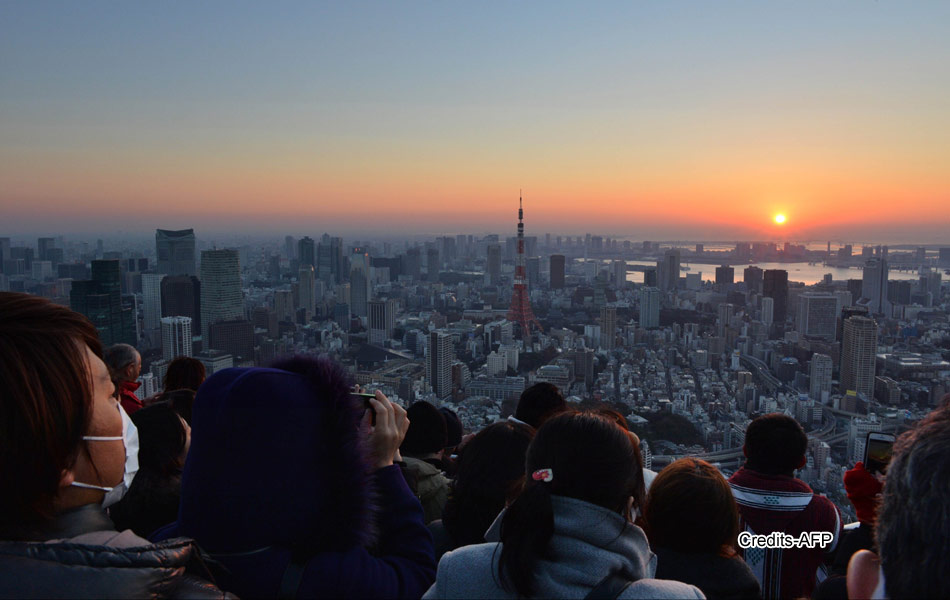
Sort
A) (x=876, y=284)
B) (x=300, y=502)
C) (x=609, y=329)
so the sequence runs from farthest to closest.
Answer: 1. (x=609, y=329)
2. (x=876, y=284)
3. (x=300, y=502)

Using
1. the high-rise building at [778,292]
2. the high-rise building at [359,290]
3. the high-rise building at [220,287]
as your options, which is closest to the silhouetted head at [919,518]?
the high-rise building at [220,287]

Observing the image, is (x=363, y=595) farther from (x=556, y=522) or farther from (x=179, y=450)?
(x=179, y=450)

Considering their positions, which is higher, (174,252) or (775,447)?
(174,252)

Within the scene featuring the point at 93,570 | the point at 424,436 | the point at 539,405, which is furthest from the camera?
the point at 539,405

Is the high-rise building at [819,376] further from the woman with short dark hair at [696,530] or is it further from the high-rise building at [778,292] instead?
the woman with short dark hair at [696,530]

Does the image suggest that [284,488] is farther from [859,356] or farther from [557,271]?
[557,271]

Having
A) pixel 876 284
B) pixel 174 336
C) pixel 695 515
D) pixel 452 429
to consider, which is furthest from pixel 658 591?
pixel 876 284

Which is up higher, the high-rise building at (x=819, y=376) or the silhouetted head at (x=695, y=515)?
the silhouetted head at (x=695, y=515)

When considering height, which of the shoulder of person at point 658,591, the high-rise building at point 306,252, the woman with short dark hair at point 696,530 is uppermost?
the high-rise building at point 306,252
